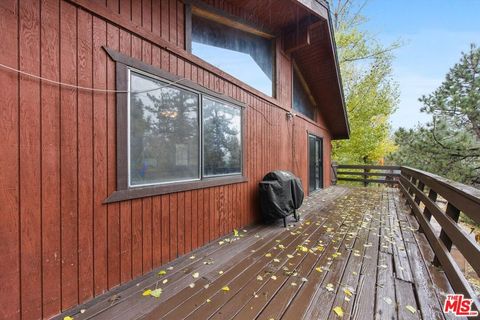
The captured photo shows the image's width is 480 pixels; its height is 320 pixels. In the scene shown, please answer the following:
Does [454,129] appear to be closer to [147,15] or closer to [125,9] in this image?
[147,15]

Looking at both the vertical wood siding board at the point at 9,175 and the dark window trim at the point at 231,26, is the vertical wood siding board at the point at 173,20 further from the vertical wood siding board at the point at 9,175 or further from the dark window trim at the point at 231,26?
the vertical wood siding board at the point at 9,175

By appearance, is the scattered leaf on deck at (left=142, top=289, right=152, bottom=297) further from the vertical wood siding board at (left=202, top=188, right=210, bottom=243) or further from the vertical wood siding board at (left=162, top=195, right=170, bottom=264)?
the vertical wood siding board at (left=202, top=188, right=210, bottom=243)

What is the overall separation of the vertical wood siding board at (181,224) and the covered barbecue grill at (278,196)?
1.53 m

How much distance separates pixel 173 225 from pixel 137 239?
421mm

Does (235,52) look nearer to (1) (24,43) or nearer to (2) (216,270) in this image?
(1) (24,43)

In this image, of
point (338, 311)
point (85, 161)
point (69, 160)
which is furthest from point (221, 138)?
point (338, 311)

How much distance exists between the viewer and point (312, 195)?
691 cm

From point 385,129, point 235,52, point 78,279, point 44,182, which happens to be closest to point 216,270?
point 78,279

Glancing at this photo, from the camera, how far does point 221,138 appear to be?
3.25 meters

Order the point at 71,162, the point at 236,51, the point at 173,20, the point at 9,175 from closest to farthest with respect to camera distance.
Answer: the point at 9,175, the point at 71,162, the point at 173,20, the point at 236,51

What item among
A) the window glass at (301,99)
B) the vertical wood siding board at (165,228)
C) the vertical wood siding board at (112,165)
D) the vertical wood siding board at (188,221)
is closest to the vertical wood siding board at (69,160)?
the vertical wood siding board at (112,165)

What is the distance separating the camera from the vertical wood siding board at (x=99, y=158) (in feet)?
5.97

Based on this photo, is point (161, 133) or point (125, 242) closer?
point (125, 242)

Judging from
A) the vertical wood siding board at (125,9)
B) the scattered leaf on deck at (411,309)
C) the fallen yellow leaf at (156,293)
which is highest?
the vertical wood siding board at (125,9)
